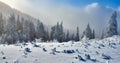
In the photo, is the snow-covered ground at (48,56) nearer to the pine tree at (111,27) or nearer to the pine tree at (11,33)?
the pine tree at (111,27)

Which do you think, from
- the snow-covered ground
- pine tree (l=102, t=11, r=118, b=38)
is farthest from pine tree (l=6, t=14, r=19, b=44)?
the snow-covered ground

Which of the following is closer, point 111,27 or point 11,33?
point 111,27

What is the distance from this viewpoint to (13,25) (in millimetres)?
120000

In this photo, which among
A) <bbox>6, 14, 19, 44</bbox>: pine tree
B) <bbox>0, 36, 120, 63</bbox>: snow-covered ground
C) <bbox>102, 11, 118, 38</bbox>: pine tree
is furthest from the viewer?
<bbox>6, 14, 19, 44</bbox>: pine tree

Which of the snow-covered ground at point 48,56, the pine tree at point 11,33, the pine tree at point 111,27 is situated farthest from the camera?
the pine tree at point 11,33

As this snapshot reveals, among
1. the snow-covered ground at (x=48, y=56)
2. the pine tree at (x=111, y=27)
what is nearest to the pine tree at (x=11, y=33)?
the pine tree at (x=111, y=27)

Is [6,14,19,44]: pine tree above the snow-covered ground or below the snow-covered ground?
above

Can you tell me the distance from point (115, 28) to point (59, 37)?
5104 cm

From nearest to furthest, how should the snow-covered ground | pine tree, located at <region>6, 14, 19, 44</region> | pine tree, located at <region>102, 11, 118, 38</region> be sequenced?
Result: 1. the snow-covered ground
2. pine tree, located at <region>102, 11, 118, 38</region>
3. pine tree, located at <region>6, 14, 19, 44</region>

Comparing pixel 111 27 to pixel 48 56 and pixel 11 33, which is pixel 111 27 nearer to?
pixel 11 33

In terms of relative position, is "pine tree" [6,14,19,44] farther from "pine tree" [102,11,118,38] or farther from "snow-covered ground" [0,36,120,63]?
"snow-covered ground" [0,36,120,63]

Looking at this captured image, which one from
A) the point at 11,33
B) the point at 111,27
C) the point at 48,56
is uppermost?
the point at 11,33

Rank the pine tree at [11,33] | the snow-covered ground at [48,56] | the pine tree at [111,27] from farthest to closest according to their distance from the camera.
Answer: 1. the pine tree at [11,33]
2. the pine tree at [111,27]
3. the snow-covered ground at [48,56]

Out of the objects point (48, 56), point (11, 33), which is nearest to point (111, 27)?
point (11, 33)
